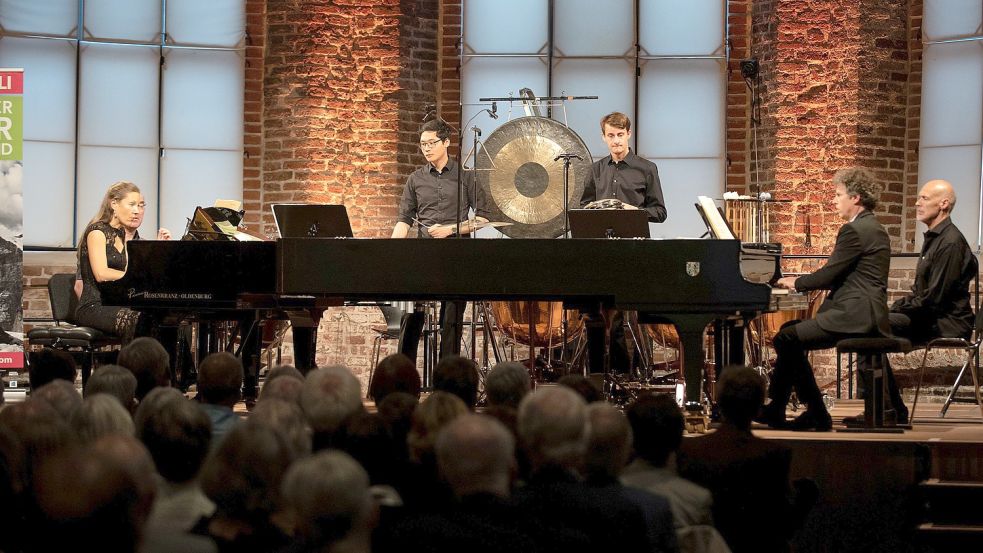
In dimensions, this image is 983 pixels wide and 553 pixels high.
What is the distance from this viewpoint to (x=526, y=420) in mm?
3145

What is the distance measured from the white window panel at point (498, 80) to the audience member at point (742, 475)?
6054 mm

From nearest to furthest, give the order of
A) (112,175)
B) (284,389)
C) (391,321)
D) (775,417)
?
(284,389), (775,417), (391,321), (112,175)

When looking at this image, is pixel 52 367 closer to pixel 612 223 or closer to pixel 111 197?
pixel 111 197

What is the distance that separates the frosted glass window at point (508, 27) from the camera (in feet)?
32.7

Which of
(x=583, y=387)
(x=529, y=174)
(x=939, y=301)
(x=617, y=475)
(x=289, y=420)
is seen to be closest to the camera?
(x=617, y=475)

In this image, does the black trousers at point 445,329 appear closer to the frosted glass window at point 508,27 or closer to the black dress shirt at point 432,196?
the black dress shirt at point 432,196

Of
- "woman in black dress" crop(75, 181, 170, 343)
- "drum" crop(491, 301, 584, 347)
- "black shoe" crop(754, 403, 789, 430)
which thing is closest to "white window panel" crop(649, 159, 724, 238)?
"drum" crop(491, 301, 584, 347)

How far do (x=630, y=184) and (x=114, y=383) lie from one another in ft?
14.9

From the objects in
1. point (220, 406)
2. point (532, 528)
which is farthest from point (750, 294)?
point (532, 528)

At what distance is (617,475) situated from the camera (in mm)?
3225

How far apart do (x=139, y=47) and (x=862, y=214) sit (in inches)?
233

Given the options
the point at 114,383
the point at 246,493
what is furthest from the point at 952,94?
the point at 246,493

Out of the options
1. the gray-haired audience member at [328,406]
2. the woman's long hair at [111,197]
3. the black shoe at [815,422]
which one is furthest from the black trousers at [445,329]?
the gray-haired audience member at [328,406]

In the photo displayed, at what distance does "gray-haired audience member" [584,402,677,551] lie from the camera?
A: 3137 mm
